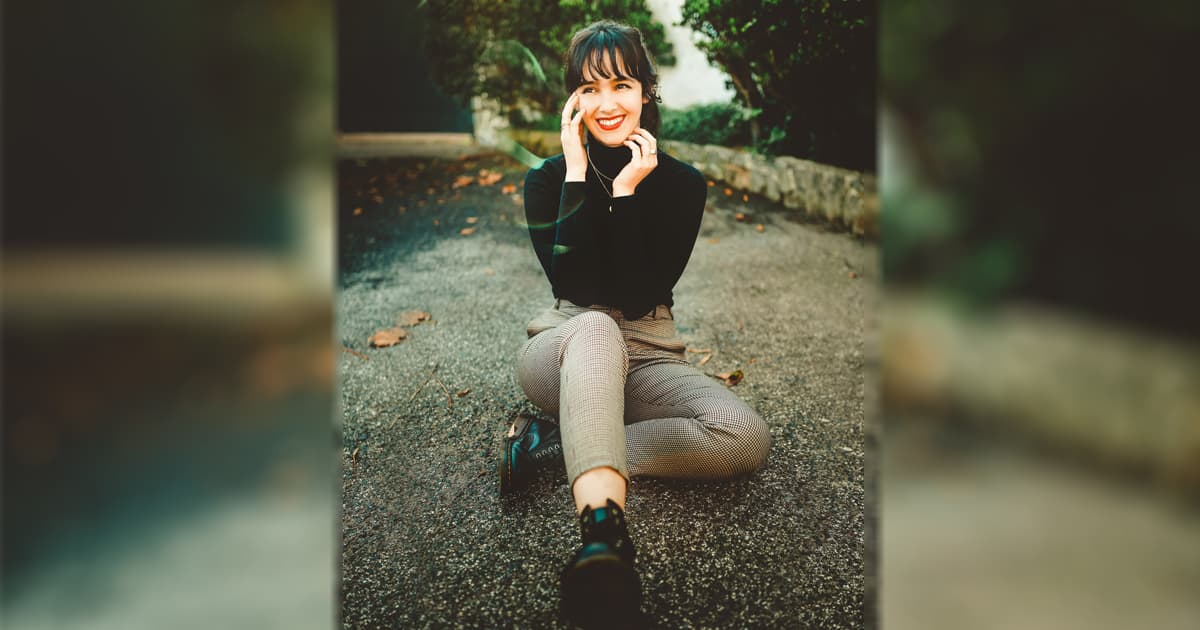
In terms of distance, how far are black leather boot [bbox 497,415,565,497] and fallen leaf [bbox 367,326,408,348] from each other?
4.86 ft

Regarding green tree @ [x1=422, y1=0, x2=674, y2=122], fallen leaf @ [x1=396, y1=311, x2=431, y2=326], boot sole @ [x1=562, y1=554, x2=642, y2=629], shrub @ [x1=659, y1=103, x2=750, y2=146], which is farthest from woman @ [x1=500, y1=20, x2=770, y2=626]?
green tree @ [x1=422, y1=0, x2=674, y2=122]

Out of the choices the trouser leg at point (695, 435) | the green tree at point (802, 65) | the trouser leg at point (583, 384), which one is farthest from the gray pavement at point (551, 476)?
the green tree at point (802, 65)

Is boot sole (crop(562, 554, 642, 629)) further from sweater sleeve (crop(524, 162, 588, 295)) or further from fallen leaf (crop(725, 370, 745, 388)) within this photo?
fallen leaf (crop(725, 370, 745, 388))

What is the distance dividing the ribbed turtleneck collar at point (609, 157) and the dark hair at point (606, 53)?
21 cm

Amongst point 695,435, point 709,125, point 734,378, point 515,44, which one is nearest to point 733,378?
point 734,378

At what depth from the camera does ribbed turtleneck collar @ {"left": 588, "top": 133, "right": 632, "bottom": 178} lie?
222cm

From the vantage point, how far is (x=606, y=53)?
80.0 inches

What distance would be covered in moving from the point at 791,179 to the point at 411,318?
3.92m
